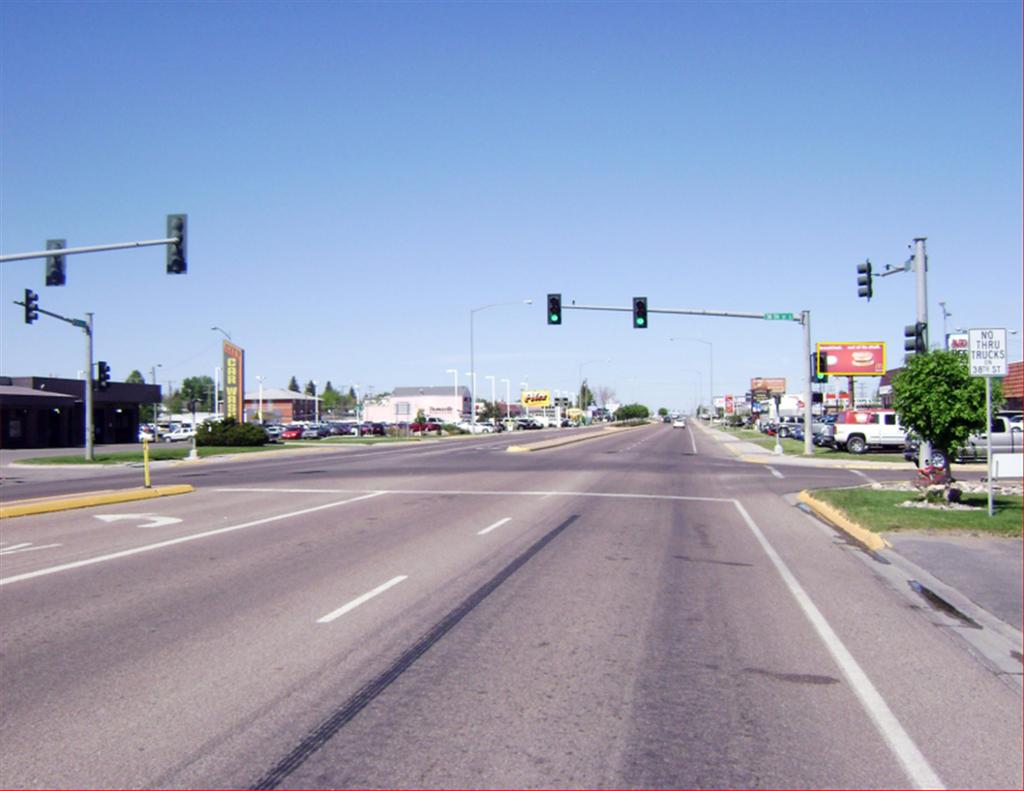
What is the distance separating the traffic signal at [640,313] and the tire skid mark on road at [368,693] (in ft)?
85.3

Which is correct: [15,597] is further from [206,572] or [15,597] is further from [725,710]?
[725,710]

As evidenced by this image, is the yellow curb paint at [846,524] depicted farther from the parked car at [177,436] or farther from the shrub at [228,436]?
the parked car at [177,436]

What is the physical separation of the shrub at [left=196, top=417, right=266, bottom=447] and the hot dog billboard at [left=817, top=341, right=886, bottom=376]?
43.7 meters

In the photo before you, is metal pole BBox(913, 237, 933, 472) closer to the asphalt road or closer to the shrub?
the asphalt road

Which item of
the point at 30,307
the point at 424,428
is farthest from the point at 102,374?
the point at 424,428

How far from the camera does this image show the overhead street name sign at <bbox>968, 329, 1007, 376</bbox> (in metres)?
16.4

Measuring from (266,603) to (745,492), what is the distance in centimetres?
1822

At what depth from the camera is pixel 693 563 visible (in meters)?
13.3

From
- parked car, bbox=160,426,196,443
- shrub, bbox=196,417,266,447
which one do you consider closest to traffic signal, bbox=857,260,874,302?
shrub, bbox=196,417,266,447

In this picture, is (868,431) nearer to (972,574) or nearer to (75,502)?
(972,574)

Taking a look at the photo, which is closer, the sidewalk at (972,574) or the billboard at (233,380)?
the sidewalk at (972,574)

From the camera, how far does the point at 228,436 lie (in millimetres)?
64250

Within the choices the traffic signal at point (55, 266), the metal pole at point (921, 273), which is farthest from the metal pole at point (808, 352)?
the traffic signal at point (55, 266)

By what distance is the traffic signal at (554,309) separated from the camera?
1476 inches
